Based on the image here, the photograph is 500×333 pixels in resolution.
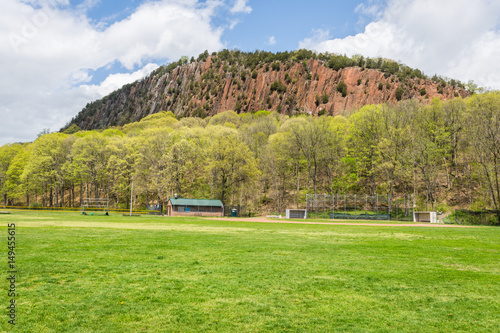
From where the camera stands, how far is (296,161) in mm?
68500

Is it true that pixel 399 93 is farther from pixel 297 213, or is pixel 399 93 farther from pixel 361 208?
pixel 297 213

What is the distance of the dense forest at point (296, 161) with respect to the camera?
196 feet

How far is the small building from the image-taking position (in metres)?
56.5

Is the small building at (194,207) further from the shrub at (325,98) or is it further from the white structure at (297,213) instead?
the shrub at (325,98)

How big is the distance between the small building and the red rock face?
75.7 m

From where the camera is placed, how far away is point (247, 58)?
180 meters

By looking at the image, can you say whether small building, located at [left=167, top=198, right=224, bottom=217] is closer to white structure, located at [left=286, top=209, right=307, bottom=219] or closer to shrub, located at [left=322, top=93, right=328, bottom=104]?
white structure, located at [left=286, top=209, right=307, bottom=219]

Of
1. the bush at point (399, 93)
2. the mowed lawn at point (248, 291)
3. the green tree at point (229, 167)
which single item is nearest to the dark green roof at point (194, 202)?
the green tree at point (229, 167)

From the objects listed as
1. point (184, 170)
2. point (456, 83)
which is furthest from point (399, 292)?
point (456, 83)

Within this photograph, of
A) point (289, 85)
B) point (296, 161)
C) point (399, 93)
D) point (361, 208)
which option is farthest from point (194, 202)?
point (289, 85)

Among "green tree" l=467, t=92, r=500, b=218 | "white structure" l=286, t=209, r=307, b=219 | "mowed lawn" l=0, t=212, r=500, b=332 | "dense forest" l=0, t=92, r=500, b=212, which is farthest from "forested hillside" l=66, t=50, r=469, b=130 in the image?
"mowed lawn" l=0, t=212, r=500, b=332

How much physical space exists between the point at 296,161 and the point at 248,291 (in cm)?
6130

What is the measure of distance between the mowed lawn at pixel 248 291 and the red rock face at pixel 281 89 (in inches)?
4412

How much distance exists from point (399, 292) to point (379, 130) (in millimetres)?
60923
